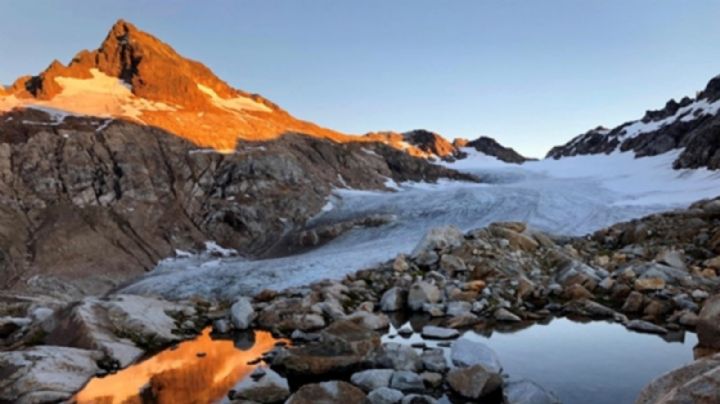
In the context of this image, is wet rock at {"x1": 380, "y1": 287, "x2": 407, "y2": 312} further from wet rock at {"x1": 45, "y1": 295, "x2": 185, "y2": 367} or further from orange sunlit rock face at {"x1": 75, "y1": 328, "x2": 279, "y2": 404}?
wet rock at {"x1": 45, "y1": 295, "x2": 185, "y2": 367}

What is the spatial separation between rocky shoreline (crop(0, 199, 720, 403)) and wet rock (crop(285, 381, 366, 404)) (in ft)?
0.08

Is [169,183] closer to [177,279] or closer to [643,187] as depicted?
[177,279]

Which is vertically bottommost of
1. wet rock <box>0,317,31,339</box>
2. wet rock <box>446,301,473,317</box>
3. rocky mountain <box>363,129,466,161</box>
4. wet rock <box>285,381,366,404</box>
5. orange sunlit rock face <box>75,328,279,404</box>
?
wet rock <box>446,301,473,317</box>

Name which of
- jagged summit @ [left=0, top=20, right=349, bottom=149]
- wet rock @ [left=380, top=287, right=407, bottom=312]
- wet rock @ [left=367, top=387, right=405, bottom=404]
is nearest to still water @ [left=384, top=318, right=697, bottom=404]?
wet rock @ [left=380, top=287, right=407, bottom=312]

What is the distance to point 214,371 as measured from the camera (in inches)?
458

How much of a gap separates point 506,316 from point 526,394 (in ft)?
21.3

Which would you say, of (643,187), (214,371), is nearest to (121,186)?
(214,371)

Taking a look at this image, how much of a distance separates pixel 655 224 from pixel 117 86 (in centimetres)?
6548

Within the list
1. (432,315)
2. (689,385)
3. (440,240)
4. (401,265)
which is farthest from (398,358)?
(440,240)

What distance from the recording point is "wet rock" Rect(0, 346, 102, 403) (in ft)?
32.3

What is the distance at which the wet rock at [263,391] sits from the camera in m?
9.46

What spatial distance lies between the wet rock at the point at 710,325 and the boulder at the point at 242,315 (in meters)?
12.2

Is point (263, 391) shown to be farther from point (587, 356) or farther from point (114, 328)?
point (587, 356)

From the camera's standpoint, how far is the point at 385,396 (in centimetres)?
909
